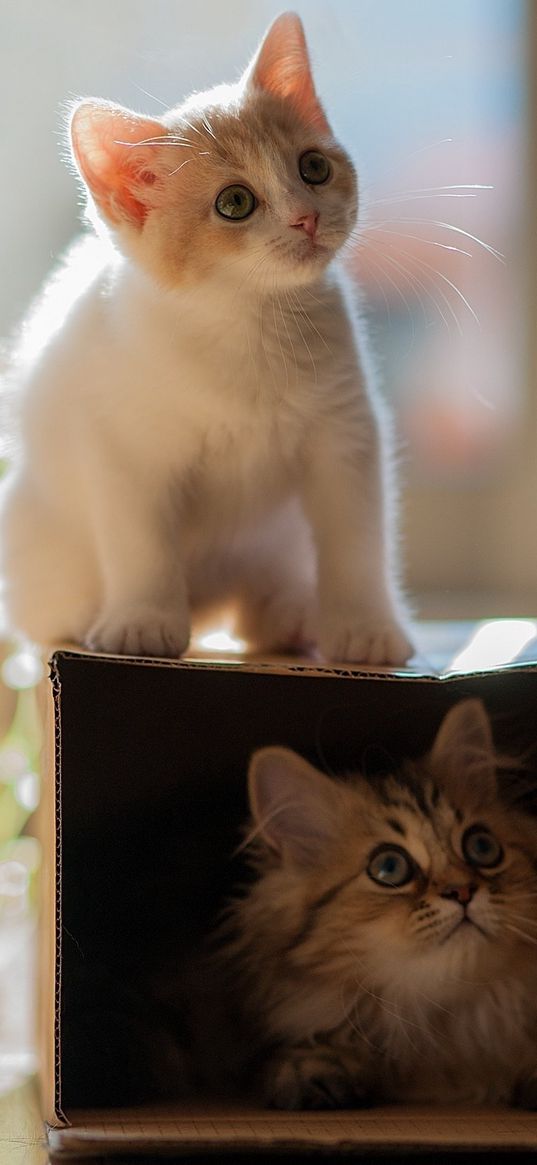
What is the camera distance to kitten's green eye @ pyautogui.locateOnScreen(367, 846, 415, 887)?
84 cm

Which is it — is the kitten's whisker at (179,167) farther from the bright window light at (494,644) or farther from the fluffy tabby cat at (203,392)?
the bright window light at (494,644)

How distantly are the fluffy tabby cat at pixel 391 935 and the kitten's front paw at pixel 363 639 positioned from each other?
21 cm

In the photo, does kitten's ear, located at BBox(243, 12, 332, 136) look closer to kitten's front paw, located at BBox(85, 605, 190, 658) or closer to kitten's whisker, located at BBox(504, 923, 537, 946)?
kitten's front paw, located at BBox(85, 605, 190, 658)

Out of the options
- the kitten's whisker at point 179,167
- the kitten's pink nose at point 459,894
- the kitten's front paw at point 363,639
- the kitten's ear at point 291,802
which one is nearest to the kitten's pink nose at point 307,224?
the kitten's whisker at point 179,167

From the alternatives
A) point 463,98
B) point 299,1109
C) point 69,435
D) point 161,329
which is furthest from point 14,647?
point 463,98

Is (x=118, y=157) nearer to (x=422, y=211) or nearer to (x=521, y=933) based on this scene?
(x=521, y=933)

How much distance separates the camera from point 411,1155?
2.62 feet

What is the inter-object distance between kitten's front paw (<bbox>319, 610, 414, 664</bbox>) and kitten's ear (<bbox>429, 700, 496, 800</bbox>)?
0.19 m

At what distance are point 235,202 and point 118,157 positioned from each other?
0.11 metres

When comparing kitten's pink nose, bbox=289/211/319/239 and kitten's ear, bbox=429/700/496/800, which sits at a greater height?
kitten's pink nose, bbox=289/211/319/239

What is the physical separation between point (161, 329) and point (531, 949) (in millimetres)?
612

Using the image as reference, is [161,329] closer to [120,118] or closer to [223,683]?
[120,118]

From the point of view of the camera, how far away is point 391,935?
2.73 feet

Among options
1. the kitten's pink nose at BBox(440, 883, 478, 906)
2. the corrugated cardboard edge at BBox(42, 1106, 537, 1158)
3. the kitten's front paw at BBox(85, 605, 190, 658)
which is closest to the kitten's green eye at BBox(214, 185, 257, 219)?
the kitten's front paw at BBox(85, 605, 190, 658)
